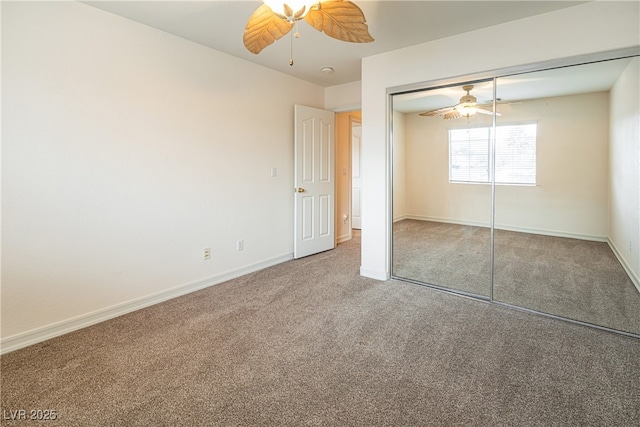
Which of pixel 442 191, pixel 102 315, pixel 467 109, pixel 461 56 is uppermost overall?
pixel 461 56

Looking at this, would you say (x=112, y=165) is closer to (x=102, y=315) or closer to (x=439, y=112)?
(x=102, y=315)

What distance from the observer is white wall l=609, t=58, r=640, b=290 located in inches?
97.0

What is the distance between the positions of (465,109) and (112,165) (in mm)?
3267

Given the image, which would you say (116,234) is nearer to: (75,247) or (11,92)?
(75,247)

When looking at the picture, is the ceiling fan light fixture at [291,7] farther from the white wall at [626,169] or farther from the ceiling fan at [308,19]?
the white wall at [626,169]

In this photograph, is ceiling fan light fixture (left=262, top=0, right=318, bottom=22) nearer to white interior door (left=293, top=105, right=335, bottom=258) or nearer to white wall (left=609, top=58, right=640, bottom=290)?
white wall (left=609, top=58, right=640, bottom=290)

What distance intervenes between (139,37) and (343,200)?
3680 mm

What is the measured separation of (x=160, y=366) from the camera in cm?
207

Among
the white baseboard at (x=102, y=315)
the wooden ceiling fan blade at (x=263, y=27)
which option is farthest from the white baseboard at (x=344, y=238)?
the wooden ceiling fan blade at (x=263, y=27)

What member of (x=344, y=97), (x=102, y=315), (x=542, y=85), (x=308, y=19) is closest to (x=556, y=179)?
(x=542, y=85)

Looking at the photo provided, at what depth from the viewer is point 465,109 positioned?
3207 mm

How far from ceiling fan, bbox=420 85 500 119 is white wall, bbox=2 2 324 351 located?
213cm

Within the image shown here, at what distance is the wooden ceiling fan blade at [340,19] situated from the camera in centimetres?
176

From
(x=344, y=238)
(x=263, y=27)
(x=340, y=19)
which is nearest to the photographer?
(x=340, y=19)
